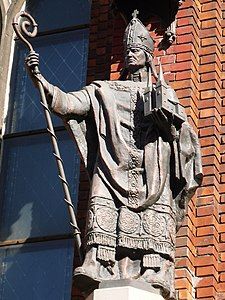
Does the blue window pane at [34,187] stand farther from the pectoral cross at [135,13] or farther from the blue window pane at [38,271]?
the pectoral cross at [135,13]

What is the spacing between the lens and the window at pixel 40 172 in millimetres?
10477

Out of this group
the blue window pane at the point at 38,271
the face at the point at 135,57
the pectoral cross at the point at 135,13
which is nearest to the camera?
the face at the point at 135,57

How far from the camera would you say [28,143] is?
444 inches

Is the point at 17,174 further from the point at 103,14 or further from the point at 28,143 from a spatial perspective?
the point at 103,14

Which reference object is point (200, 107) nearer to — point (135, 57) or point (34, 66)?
point (135, 57)

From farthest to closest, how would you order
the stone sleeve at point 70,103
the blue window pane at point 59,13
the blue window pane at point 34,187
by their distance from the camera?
the blue window pane at point 59,13, the blue window pane at point 34,187, the stone sleeve at point 70,103

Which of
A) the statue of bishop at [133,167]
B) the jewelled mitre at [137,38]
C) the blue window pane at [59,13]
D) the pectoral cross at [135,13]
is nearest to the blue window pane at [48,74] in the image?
the blue window pane at [59,13]

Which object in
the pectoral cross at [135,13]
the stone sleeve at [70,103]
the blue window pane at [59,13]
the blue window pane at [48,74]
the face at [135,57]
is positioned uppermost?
the blue window pane at [59,13]

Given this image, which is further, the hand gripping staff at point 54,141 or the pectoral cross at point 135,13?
the pectoral cross at point 135,13

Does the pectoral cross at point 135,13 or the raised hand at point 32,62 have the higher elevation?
the pectoral cross at point 135,13

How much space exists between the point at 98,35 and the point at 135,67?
1892 mm

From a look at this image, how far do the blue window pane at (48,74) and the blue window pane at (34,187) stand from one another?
0.19 metres

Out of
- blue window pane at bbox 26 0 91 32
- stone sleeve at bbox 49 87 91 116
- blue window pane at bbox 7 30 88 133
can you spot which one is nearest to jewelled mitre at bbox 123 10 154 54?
stone sleeve at bbox 49 87 91 116

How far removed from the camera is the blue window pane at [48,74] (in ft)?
37.3
